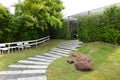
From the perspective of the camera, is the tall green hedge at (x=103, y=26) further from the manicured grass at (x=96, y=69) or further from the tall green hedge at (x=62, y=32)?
the tall green hedge at (x=62, y=32)

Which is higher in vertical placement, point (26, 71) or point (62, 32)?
point (62, 32)

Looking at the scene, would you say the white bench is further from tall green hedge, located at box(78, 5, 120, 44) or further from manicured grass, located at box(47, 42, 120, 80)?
manicured grass, located at box(47, 42, 120, 80)

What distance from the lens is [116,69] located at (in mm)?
11508

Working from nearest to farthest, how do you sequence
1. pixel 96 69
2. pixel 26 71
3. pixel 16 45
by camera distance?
pixel 96 69, pixel 26 71, pixel 16 45

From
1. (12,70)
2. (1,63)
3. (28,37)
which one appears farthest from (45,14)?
(12,70)

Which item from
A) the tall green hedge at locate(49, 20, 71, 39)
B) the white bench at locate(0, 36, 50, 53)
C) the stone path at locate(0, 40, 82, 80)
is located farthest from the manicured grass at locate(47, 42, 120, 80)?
the tall green hedge at locate(49, 20, 71, 39)

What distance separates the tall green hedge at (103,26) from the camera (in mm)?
18469

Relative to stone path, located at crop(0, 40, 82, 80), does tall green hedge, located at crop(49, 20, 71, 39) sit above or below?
above

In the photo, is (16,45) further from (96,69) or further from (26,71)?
(96,69)

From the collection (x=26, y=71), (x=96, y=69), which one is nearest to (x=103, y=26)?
(x=96, y=69)

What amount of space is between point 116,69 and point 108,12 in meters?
8.39

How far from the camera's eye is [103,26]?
63.7ft

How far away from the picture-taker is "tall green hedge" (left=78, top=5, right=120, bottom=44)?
60.6 ft

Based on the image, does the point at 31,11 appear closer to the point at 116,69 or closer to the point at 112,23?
the point at 112,23
